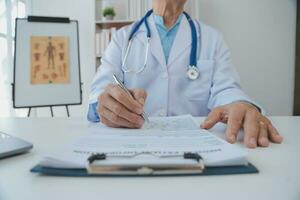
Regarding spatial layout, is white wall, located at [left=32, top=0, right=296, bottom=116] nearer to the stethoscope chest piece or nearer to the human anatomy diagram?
the human anatomy diagram

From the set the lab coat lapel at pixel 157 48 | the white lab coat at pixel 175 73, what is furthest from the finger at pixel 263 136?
the lab coat lapel at pixel 157 48

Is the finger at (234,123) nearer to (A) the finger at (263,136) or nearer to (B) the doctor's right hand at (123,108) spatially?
(A) the finger at (263,136)

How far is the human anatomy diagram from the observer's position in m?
2.46

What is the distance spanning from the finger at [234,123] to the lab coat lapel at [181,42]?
613 millimetres

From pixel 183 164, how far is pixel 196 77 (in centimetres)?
85

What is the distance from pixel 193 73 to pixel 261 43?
6.17 feet

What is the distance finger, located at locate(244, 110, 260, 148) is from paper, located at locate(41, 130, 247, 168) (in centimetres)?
7

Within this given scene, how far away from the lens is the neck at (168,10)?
1.28m

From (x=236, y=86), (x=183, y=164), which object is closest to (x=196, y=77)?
(x=236, y=86)

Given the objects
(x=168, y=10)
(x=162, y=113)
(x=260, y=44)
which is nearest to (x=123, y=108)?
(x=162, y=113)

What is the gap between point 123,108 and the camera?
67 cm

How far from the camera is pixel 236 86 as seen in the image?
1.06 m

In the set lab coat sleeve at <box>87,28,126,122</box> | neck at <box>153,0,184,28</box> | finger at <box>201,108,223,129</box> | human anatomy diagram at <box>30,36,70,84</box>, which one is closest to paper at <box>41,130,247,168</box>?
finger at <box>201,108,223,129</box>

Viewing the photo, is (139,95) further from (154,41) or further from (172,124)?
(154,41)
